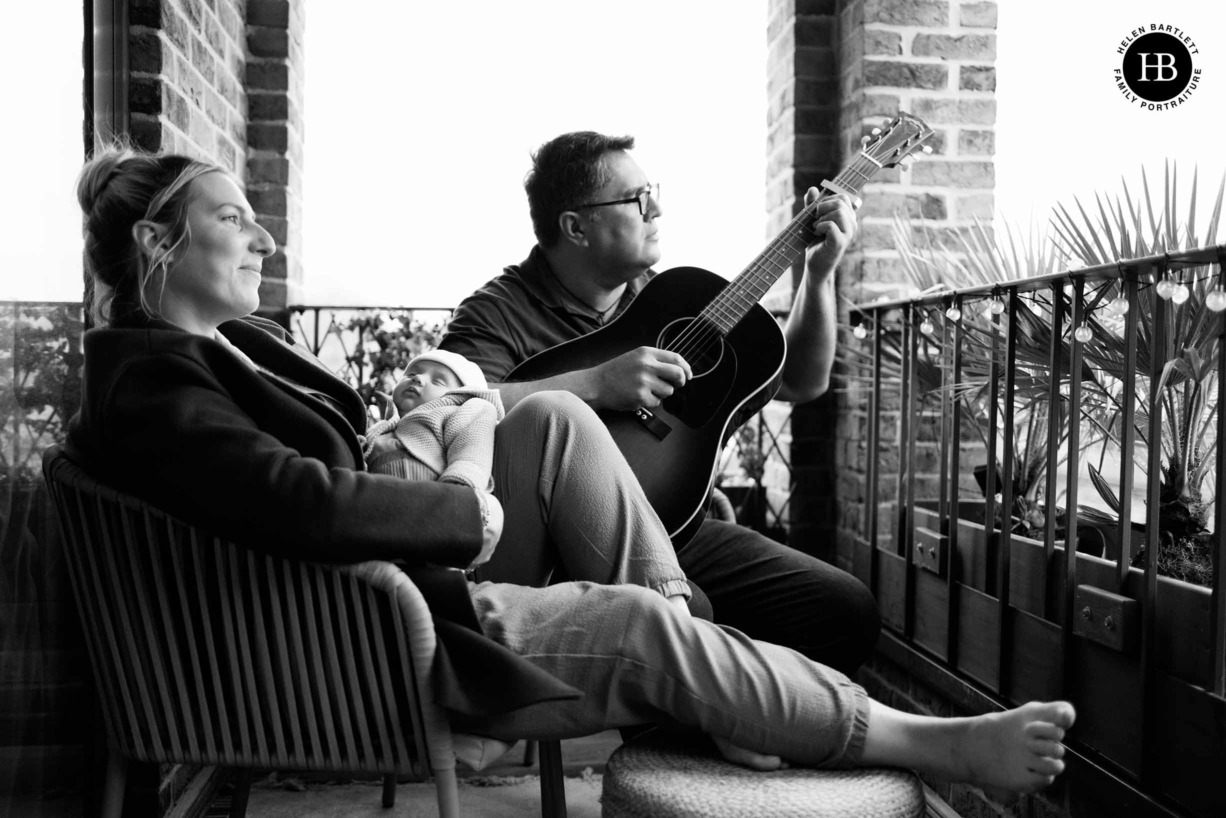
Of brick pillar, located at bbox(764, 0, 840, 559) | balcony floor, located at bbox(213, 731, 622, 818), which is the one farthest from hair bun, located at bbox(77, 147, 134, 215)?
brick pillar, located at bbox(764, 0, 840, 559)

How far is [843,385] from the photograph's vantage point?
9.96 feet

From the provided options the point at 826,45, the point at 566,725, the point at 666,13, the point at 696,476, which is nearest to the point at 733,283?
the point at 696,476

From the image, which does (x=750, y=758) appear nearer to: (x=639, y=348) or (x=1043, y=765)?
(x=1043, y=765)

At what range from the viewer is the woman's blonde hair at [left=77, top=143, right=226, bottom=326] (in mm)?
1528

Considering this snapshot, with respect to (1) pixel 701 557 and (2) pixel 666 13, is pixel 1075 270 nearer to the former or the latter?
(1) pixel 701 557

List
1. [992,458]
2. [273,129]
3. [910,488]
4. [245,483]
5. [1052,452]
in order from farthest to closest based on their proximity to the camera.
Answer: [273,129], [910,488], [992,458], [1052,452], [245,483]

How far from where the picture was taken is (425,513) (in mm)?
1372

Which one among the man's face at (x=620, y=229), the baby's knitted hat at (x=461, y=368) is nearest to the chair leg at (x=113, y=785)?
the baby's knitted hat at (x=461, y=368)

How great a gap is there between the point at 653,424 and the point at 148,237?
97 centimetres

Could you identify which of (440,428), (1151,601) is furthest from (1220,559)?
(440,428)

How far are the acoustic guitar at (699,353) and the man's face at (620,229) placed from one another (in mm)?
131

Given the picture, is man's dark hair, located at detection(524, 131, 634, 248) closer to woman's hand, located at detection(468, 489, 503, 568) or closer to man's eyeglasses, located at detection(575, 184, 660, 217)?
man's eyeglasses, located at detection(575, 184, 660, 217)

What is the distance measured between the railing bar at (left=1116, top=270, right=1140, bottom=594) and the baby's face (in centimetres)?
109

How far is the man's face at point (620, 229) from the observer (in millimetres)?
2350
